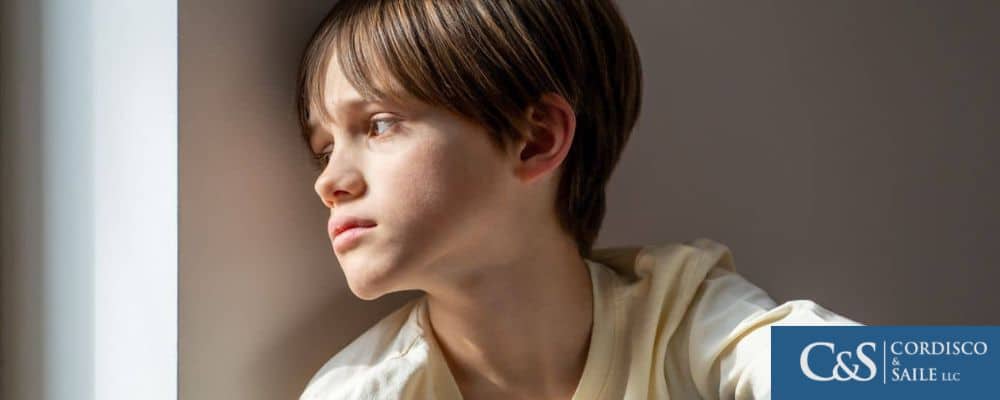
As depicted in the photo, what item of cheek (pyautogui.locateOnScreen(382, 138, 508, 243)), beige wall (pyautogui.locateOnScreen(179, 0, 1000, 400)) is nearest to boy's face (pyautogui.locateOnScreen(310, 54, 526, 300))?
cheek (pyautogui.locateOnScreen(382, 138, 508, 243))

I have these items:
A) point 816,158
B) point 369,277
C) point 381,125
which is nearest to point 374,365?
point 369,277

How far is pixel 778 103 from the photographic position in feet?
4.46

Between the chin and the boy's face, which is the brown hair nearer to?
the boy's face

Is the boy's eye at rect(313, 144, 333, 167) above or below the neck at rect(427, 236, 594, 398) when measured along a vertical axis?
above

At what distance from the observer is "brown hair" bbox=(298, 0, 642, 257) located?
94cm

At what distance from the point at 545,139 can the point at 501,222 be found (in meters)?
0.08

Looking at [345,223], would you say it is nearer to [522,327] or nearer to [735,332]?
[522,327]

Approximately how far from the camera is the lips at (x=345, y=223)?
948 millimetres

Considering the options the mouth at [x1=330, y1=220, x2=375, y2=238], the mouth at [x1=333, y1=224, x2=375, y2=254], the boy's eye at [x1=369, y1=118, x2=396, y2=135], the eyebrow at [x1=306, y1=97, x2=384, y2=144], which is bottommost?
the mouth at [x1=333, y1=224, x2=375, y2=254]

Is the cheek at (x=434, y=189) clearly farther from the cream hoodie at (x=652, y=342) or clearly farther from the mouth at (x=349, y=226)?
the cream hoodie at (x=652, y=342)

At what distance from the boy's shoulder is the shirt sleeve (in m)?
0.25

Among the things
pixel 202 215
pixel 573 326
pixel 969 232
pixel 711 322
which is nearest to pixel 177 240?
pixel 202 215

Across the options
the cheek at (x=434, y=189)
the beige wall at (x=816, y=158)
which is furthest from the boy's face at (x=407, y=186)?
the beige wall at (x=816, y=158)

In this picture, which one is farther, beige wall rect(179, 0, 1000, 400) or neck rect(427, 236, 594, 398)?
beige wall rect(179, 0, 1000, 400)
